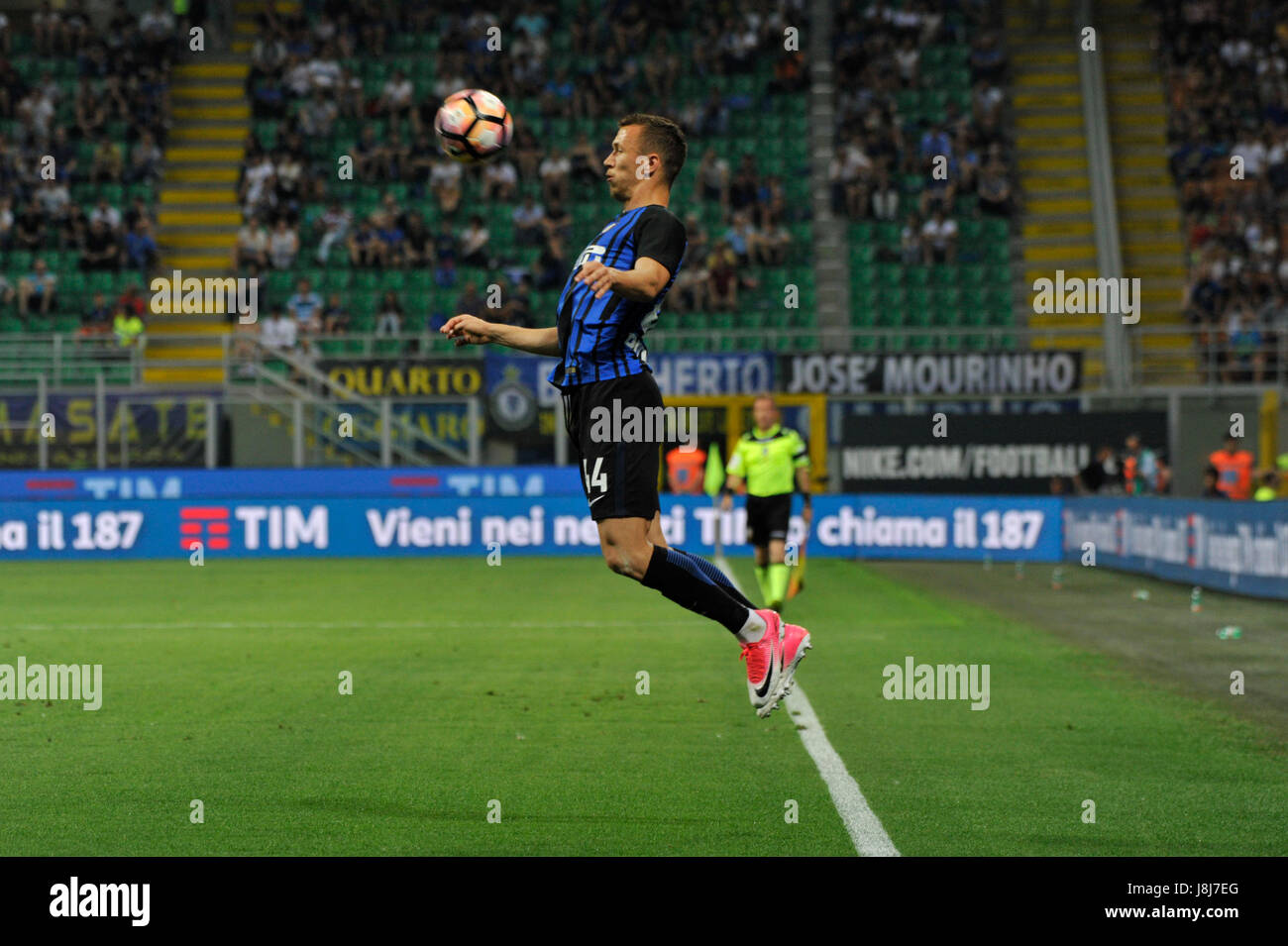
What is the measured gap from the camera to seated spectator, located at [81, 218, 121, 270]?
103 ft

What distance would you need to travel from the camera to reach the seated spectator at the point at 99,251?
31.3 meters

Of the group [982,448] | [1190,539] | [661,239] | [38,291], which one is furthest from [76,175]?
[661,239]

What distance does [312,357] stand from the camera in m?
27.0

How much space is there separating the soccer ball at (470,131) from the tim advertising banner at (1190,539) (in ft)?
41.1

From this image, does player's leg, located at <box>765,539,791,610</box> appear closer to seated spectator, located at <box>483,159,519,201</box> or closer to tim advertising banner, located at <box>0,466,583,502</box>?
tim advertising banner, located at <box>0,466,583,502</box>

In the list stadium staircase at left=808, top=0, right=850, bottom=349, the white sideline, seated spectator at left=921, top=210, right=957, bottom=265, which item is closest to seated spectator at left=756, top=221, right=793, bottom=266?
stadium staircase at left=808, top=0, right=850, bottom=349

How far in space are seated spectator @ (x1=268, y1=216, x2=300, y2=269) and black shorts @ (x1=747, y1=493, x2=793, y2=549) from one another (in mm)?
18089

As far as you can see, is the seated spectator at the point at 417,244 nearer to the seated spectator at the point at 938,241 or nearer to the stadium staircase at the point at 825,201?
the stadium staircase at the point at 825,201

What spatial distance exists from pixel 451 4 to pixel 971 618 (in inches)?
967

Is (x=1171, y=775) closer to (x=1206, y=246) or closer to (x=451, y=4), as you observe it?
(x=1206, y=246)

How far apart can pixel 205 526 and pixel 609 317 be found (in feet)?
65.5

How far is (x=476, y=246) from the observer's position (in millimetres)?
31266

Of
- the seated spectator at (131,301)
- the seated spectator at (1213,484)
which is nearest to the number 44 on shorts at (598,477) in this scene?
the seated spectator at (1213,484)

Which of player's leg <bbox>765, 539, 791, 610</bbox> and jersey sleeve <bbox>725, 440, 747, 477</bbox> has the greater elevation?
A: jersey sleeve <bbox>725, 440, 747, 477</bbox>
